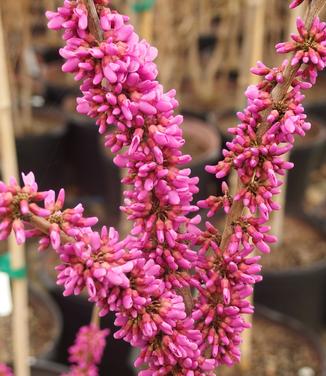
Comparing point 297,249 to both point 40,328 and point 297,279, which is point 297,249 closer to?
point 297,279

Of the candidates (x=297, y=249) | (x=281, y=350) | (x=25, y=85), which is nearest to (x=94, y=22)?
(x=281, y=350)

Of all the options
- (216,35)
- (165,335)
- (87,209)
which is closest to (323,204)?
(87,209)

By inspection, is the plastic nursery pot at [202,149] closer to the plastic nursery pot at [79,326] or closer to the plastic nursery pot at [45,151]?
the plastic nursery pot at [45,151]

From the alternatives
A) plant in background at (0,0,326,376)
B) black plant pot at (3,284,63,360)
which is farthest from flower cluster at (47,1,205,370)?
black plant pot at (3,284,63,360)

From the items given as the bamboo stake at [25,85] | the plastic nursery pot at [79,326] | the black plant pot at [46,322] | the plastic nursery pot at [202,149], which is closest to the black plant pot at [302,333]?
the plastic nursery pot at [79,326]

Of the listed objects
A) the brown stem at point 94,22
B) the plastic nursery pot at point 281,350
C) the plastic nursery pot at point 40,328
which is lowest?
the plastic nursery pot at point 40,328

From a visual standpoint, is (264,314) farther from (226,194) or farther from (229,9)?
(229,9)
